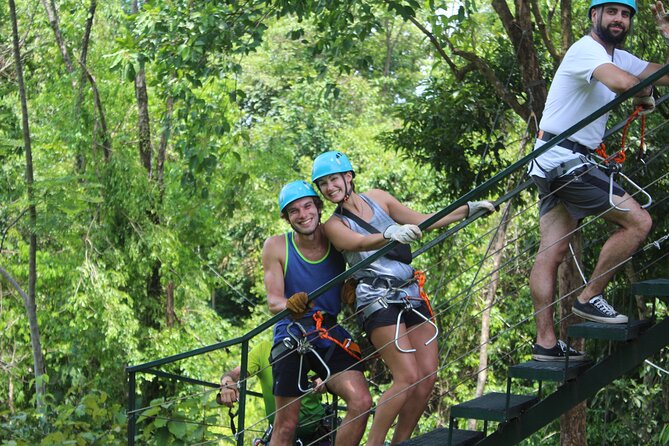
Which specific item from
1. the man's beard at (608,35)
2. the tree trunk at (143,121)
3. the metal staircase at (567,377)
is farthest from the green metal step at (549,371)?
the tree trunk at (143,121)

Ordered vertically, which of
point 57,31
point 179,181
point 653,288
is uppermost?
point 57,31

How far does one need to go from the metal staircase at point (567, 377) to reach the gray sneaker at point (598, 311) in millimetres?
52

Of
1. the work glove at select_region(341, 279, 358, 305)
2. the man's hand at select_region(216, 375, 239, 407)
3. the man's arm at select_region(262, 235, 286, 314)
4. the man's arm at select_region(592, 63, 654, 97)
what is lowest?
the man's hand at select_region(216, 375, 239, 407)

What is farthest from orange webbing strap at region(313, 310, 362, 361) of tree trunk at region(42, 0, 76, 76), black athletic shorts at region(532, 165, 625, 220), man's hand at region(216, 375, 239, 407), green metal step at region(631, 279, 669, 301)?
tree trunk at region(42, 0, 76, 76)

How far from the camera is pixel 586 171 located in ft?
14.5

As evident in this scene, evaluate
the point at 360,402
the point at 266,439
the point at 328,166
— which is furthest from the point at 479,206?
the point at 266,439

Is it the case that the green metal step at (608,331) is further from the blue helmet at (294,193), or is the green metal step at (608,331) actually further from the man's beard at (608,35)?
the blue helmet at (294,193)

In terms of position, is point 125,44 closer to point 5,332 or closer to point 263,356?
point 263,356

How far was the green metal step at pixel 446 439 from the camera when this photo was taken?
4727 millimetres

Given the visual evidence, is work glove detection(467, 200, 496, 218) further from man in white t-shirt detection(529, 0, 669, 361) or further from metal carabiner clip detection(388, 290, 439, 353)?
metal carabiner clip detection(388, 290, 439, 353)

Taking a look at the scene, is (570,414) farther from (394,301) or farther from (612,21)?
(612,21)

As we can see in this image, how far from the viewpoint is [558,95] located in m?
4.62

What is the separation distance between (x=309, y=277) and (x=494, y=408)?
1029 millimetres

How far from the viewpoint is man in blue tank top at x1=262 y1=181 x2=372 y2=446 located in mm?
4668
